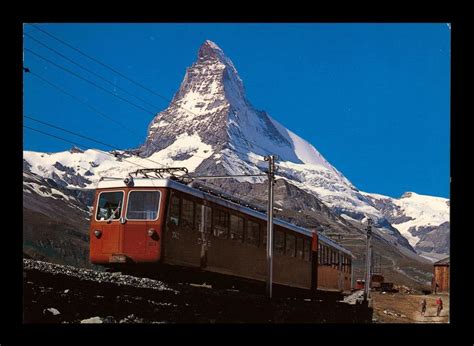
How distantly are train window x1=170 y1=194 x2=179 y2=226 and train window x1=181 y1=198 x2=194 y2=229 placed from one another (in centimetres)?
25

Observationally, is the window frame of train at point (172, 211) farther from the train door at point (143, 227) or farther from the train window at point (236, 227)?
the train window at point (236, 227)

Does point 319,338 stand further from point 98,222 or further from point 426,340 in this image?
point 98,222

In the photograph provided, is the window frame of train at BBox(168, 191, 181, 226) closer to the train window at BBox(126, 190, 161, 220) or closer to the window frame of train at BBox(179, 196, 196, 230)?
the window frame of train at BBox(179, 196, 196, 230)

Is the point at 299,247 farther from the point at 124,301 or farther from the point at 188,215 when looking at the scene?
the point at 124,301

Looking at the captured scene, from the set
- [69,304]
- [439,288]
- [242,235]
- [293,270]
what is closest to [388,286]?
[439,288]

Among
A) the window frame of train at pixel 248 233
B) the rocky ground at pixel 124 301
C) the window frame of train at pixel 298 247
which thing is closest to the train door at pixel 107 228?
the rocky ground at pixel 124 301

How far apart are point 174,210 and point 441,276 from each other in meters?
55.7

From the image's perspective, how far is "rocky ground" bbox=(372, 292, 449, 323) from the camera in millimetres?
48422

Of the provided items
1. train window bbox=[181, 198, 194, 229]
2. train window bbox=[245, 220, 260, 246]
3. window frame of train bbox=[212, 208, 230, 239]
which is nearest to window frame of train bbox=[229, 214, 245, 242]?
window frame of train bbox=[212, 208, 230, 239]

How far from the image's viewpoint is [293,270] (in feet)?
96.4

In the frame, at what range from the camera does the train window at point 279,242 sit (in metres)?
27.5

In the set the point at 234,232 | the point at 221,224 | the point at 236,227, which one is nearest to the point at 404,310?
the point at 236,227

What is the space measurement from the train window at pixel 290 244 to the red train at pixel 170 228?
10.5 feet
